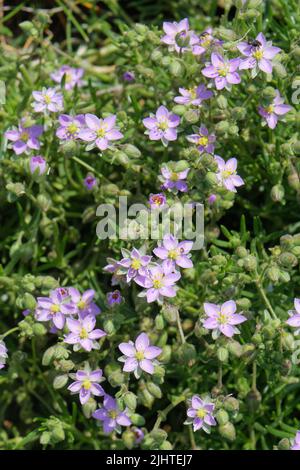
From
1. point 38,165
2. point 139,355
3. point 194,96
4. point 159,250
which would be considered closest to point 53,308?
point 139,355

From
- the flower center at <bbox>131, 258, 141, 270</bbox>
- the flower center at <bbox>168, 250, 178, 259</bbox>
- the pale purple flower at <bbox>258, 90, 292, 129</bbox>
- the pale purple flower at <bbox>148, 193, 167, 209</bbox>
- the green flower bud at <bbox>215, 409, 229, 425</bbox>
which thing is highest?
the pale purple flower at <bbox>258, 90, 292, 129</bbox>

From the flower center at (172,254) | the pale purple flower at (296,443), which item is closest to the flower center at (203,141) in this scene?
the flower center at (172,254)

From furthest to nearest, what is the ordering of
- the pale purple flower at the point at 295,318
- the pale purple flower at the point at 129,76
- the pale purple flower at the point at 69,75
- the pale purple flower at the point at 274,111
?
the pale purple flower at the point at 69,75 < the pale purple flower at the point at 129,76 < the pale purple flower at the point at 274,111 < the pale purple flower at the point at 295,318

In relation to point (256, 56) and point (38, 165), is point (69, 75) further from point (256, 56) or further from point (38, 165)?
point (256, 56)

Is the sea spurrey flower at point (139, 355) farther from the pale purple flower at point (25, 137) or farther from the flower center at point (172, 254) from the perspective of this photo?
the pale purple flower at point (25, 137)

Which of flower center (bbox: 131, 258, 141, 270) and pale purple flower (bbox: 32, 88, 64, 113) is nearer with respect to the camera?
flower center (bbox: 131, 258, 141, 270)

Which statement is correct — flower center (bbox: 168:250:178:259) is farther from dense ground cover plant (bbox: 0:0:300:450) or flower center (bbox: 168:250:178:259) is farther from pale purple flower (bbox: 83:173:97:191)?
pale purple flower (bbox: 83:173:97:191)

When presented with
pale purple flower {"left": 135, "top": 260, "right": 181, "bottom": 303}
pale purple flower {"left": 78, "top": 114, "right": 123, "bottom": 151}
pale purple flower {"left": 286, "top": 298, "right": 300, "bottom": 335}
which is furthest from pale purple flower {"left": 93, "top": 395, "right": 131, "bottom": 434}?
pale purple flower {"left": 78, "top": 114, "right": 123, "bottom": 151}
